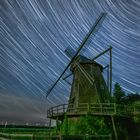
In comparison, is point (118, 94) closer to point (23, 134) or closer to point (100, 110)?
point (100, 110)

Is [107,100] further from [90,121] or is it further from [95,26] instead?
[95,26]

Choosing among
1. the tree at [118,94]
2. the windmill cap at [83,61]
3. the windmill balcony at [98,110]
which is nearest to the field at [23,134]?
the windmill balcony at [98,110]

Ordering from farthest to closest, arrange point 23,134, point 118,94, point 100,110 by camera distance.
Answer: point 118,94 → point 100,110 → point 23,134

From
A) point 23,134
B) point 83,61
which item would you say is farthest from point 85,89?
point 23,134

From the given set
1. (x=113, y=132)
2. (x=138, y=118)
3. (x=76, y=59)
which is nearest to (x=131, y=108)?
(x=138, y=118)

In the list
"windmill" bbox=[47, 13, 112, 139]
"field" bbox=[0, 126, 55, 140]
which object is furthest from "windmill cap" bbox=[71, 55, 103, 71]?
"field" bbox=[0, 126, 55, 140]

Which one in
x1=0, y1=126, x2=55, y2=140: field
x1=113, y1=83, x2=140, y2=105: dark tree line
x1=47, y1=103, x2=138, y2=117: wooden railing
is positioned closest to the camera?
x1=0, y1=126, x2=55, y2=140: field

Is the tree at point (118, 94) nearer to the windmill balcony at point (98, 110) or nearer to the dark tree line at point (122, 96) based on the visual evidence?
the dark tree line at point (122, 96)

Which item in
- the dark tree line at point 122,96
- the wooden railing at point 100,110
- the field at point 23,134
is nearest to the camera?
the field at point 23,134

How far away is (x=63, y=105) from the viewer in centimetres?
2786

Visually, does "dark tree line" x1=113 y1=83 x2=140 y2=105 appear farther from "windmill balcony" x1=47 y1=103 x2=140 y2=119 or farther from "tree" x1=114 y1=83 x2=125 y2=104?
"windmill balcony" x1=47 y1=103 x2=140 y2=119

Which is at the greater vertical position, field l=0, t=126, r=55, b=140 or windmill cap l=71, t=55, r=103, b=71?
windmill cap l=71, t=55, r=103, b=71

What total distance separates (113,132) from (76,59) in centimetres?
1223

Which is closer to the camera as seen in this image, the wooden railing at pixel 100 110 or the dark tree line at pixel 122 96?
the wooden railing at pixel 100 110
